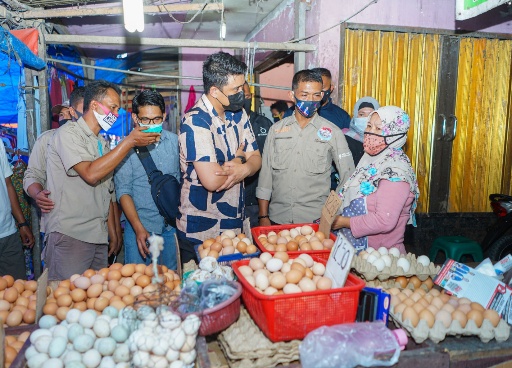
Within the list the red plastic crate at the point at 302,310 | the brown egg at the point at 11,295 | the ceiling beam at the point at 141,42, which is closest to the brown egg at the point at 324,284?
the red plastic crate at the point at 302,310

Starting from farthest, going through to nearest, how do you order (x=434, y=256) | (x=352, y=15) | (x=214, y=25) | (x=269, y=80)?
(x=269, y=80) → (x=214, y=25) → (x=434, y=256) → (x=352, y=15)

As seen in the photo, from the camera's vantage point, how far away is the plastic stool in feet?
16.7

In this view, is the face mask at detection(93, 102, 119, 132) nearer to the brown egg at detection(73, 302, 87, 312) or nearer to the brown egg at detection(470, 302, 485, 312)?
the brown egg at detection(73, 302, 87, 312)

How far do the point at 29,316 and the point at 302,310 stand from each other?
4.73 feet

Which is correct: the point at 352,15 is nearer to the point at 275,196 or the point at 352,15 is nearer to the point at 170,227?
the point at 275,196

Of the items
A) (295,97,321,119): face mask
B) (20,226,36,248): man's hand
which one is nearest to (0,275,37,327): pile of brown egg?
(20,226,36,248): man's hand

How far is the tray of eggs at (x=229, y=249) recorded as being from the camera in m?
2.44

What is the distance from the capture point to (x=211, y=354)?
1.98 meters

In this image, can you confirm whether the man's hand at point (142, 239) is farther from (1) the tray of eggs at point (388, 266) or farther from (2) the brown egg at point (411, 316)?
(2) the brown egg at point (411, 316)

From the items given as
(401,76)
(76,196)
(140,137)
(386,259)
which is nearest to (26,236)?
(76,196)

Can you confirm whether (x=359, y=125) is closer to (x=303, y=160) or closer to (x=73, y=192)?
(x=303, y=160)

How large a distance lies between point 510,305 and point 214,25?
682cm

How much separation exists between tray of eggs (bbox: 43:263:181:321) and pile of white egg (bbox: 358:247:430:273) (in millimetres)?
1151

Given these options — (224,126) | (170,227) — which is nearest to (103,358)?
(224,126)
